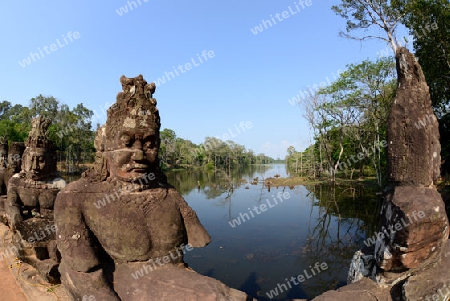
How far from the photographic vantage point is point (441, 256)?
2299 mm

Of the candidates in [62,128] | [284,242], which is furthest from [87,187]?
[62,128]

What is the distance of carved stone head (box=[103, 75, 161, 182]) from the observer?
2615 mm

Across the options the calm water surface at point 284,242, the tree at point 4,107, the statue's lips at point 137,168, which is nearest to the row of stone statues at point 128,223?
the statue's lips at point 137,168

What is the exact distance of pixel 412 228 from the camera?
6.90ft

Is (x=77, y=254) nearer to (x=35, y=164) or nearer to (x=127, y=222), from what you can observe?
(x=127, y=222)

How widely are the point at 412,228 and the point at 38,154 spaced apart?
18.9 ft

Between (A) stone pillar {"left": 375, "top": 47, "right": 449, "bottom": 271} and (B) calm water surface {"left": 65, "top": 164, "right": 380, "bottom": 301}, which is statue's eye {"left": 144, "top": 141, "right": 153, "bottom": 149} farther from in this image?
(B) calm water surface {"left": 65, "top": 164, "right": 380, "bottom": 301}

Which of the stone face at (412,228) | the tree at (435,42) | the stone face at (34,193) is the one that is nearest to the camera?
the stone face at (412,228)

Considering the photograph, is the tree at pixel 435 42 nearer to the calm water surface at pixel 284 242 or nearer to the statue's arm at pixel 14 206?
the calm water surface at pixel 284 242

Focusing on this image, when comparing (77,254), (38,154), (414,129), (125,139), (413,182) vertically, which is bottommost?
(413,182)

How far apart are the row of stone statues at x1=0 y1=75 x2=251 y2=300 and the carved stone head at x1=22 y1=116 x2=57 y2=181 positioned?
3199 mm

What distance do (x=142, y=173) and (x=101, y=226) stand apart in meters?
0.57

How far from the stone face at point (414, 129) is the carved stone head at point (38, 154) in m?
5.59

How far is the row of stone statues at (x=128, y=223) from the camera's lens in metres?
2.39
